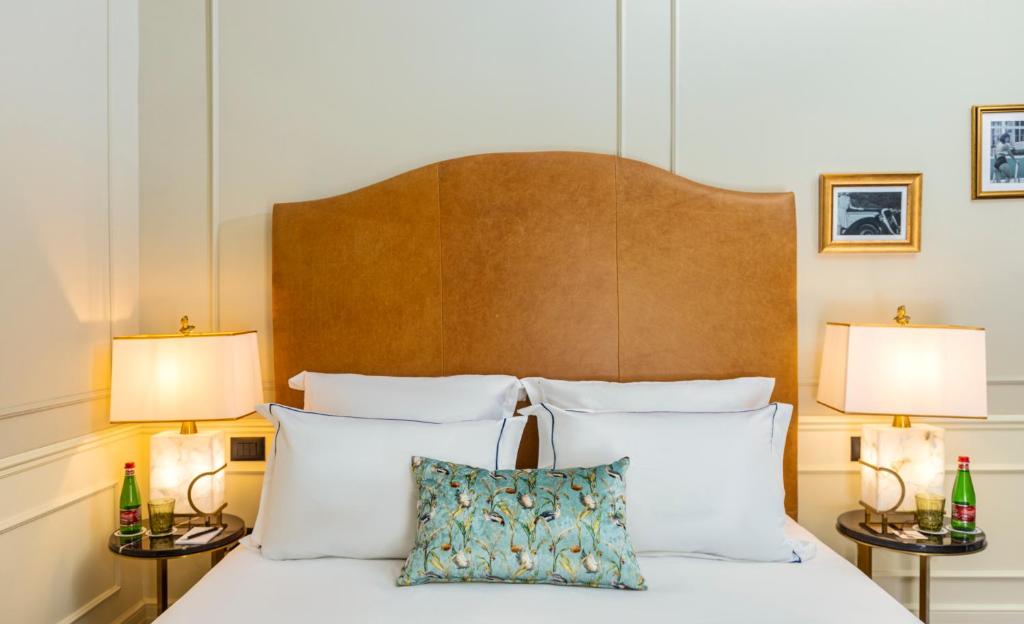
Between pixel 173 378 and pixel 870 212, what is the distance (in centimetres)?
239

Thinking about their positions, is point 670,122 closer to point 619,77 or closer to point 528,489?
point 619,77

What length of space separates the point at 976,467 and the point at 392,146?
2351 millimetres

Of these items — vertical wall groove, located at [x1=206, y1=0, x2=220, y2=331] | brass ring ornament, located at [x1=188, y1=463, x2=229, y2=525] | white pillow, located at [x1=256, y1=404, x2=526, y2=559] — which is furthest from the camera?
vertical wall groove, located at [x1=206, y1=0, x2=220, y2=331]

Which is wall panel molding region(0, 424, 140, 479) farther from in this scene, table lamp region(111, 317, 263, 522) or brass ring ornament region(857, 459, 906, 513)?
brass ring ornament region(857, 459, 906, 513)

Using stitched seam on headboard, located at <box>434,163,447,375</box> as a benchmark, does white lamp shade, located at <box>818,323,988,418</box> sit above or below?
below

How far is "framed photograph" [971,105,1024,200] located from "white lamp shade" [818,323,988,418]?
619mm

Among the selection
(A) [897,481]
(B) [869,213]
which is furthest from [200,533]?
(B) [869,213]

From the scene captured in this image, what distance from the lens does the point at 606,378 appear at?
8.09 ft

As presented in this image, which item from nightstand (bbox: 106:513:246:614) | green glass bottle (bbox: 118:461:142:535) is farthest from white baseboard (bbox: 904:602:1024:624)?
green glass bottle (bbox: 118:461:142:535)

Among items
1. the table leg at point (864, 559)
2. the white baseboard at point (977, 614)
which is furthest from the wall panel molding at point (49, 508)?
the white baseboard at point (977, 614)

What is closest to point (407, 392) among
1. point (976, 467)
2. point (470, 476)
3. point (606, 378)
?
point (470, 476)

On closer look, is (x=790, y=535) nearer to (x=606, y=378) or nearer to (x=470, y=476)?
(x=606, y=378)

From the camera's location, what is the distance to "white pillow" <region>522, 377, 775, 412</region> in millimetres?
2230

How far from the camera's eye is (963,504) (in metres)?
2.16
